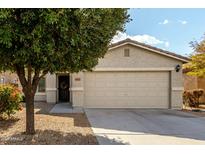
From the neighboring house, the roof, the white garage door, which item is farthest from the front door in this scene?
the roof

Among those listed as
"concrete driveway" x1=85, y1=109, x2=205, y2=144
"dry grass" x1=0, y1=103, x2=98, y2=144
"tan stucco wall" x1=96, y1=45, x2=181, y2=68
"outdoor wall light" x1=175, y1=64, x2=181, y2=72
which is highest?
"tan stucco wall" x1=96, y1=45, x2=181, y2=68

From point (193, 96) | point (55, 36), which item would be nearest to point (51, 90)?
point (193, 96)

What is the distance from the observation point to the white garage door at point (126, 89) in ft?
62.4

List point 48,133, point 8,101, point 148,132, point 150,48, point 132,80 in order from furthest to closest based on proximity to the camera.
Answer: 1. point 132,80
2. point 150,48
3. point 8,101
4. point 148,132
5. point 48,133

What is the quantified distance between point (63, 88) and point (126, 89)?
692 centimetres

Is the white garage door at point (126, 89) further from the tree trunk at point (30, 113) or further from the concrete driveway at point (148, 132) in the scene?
the tree trunk at point (30, 113)

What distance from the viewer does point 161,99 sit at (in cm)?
1931

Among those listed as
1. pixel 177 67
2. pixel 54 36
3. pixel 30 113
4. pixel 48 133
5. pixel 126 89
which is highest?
pixel 54 36

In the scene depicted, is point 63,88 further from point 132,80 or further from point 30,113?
point 30,113

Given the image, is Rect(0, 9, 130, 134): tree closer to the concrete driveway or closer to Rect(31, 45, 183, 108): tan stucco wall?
the concrete driveway

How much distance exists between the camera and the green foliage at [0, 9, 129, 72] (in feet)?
23.5

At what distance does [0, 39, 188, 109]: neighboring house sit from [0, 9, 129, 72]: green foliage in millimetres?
A: 10086

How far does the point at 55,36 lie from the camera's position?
305 inches
